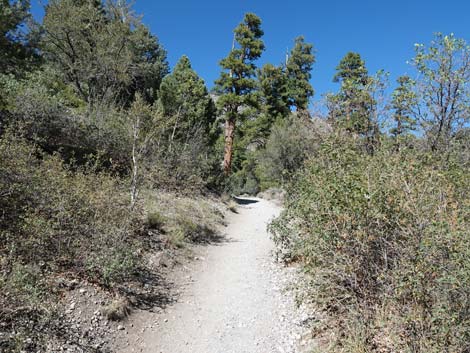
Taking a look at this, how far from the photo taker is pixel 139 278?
5941 mm

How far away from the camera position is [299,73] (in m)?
31.5

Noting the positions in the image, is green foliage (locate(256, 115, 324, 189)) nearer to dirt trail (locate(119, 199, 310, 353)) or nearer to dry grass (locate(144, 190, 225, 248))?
dry grass (locate(144, 190, 225, 248))

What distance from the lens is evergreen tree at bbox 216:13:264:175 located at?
859 inches

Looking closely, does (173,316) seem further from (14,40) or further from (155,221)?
(14,40)

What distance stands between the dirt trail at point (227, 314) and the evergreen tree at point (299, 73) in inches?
1019

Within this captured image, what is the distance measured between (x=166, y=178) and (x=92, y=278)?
8.05 metres

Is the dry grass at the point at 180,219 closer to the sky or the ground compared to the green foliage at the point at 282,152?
closer to the ground

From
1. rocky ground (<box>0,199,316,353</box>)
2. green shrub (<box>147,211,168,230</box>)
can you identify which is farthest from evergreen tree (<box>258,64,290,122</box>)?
rocky ground (<box>0,199,316,353</box>)

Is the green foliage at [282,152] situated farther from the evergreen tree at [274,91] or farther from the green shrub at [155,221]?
the green shrub at [155,221]

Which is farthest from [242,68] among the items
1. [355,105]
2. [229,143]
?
[355,105]

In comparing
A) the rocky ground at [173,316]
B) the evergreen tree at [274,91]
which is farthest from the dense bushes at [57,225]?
the evergreen tree at [274,91]

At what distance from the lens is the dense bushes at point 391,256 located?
2926 mm

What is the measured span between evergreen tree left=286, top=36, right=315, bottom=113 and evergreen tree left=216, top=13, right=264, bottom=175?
32.0ft

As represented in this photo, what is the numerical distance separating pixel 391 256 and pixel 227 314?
2.88 metres
